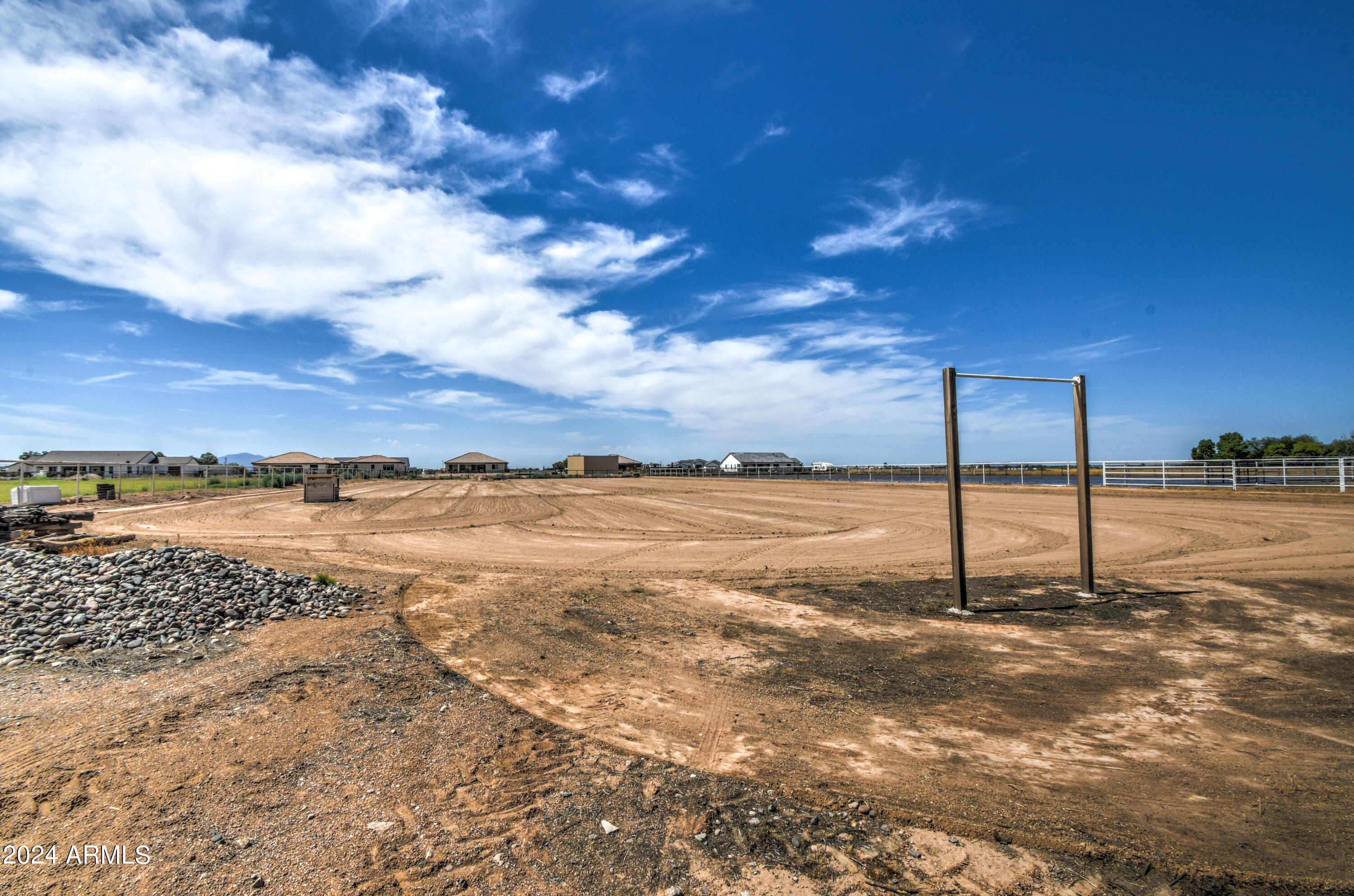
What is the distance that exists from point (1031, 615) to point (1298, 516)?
19.5 meters

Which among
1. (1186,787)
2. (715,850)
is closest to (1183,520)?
Answer: (1186,787)

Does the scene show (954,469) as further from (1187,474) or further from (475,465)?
(475,465)

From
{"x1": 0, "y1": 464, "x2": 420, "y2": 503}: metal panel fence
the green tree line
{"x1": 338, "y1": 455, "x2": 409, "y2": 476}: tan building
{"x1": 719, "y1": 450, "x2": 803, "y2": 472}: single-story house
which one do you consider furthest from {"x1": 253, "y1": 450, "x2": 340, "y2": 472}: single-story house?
the green tree line

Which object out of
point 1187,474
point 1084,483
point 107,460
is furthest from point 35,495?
point 107,460

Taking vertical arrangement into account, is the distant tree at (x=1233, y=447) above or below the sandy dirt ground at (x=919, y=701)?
above

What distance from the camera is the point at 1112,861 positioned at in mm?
3150

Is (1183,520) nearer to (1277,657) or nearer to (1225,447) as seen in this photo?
(1277,657)

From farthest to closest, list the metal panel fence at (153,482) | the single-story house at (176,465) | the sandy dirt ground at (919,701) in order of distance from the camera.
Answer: the single-story house at (176,465)
the metal panel fence at (153,482)
the sandy dirt ground at (919,701)

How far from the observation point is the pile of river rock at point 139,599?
6965 millimetres

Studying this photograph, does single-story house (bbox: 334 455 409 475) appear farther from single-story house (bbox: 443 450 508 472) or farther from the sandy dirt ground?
the sandy dirt ground

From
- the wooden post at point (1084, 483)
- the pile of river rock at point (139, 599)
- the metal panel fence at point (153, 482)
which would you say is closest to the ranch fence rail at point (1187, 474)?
the wooden post at point (1084, 483)

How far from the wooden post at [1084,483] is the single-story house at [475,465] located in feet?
402

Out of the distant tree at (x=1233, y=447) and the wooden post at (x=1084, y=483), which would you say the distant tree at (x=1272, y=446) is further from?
the wooden post at (x=1084, y=483)

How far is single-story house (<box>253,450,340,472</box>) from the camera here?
108 m
